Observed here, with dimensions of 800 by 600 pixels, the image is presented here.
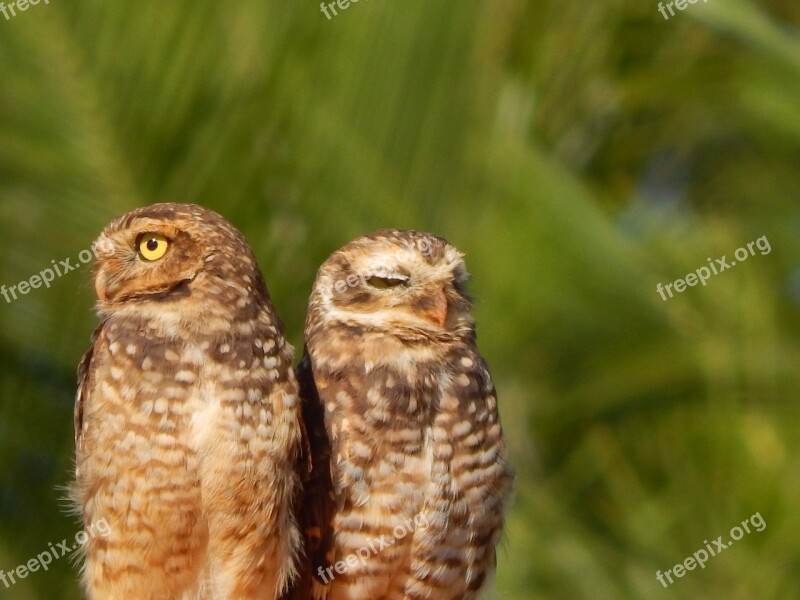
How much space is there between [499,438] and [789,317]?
7.71ft

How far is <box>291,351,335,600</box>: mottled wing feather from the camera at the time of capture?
3.62m

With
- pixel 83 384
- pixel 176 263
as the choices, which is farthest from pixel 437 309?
pixel 83 384

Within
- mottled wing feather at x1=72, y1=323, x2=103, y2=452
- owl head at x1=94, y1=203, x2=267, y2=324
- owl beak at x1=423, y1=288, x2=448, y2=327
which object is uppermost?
owl head at x1=94, y1=203, x2=267, y2=324

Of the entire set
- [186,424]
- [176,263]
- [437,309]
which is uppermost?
[176,263]

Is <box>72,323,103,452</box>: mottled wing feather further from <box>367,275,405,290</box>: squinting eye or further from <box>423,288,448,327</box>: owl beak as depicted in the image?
<box>423,288,448,327</box>: owl beak

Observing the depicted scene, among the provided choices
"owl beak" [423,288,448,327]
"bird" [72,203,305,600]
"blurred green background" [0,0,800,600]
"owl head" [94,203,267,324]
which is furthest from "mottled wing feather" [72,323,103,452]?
"owl beak" [423,288,448,327]

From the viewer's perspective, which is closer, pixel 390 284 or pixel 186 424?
pixel 186 424

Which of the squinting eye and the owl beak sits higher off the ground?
the squinting eye

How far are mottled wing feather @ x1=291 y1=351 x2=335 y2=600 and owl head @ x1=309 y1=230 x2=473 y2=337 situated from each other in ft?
0.98

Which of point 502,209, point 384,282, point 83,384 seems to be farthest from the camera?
point 502,209

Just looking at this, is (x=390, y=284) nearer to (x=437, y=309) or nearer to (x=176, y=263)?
(x=437, y=309)

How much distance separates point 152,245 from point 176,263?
7 centimetres

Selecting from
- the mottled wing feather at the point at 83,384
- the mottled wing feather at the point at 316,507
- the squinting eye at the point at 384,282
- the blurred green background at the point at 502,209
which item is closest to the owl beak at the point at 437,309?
the squinting eye at the point at 384,282

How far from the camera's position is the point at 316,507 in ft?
11.9
